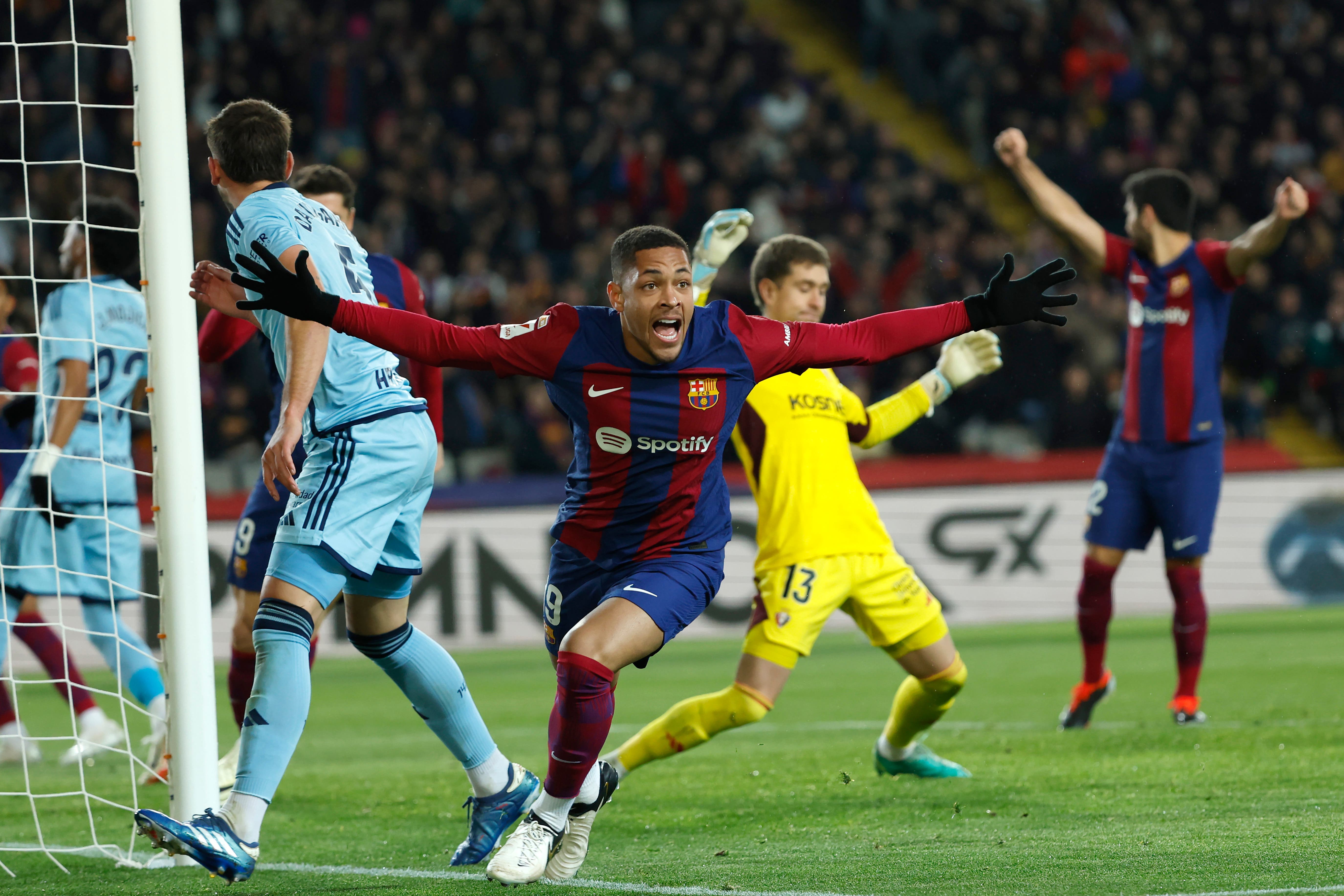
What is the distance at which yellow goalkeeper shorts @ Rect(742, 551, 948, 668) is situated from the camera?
537cm

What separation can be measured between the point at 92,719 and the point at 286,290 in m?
4.79

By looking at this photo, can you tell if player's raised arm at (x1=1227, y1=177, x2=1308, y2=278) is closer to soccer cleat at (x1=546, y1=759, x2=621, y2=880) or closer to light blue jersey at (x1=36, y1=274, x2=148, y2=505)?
soccer cleat at (x1=546, y1=759, x2=621, y2=880)

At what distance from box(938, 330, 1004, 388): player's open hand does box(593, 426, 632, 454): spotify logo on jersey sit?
6.10ft

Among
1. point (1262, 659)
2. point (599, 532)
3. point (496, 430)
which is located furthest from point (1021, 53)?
point (599, 532)

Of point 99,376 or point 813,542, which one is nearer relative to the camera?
point 813,542

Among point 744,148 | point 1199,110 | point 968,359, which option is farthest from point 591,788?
point 1199,110

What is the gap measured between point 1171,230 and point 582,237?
911 cm

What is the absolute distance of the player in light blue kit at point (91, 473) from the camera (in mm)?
6434

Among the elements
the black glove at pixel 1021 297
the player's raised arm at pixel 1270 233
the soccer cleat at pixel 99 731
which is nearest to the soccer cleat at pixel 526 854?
the black glove at pixel 1021 297

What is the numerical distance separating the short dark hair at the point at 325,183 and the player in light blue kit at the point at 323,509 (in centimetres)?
91

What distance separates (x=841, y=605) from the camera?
18.2ft

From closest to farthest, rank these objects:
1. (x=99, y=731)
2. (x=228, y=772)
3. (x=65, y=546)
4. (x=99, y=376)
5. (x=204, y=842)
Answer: (x=204, y=842) < (x=228, y=772) < (x=99, y=376) < (x=65, y=546) < (x=99, y=731)

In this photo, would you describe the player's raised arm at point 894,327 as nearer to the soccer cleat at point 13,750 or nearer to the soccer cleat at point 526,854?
the soccer cleat at point 526,854

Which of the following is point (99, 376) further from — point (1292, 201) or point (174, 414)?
point (1292, 201)
